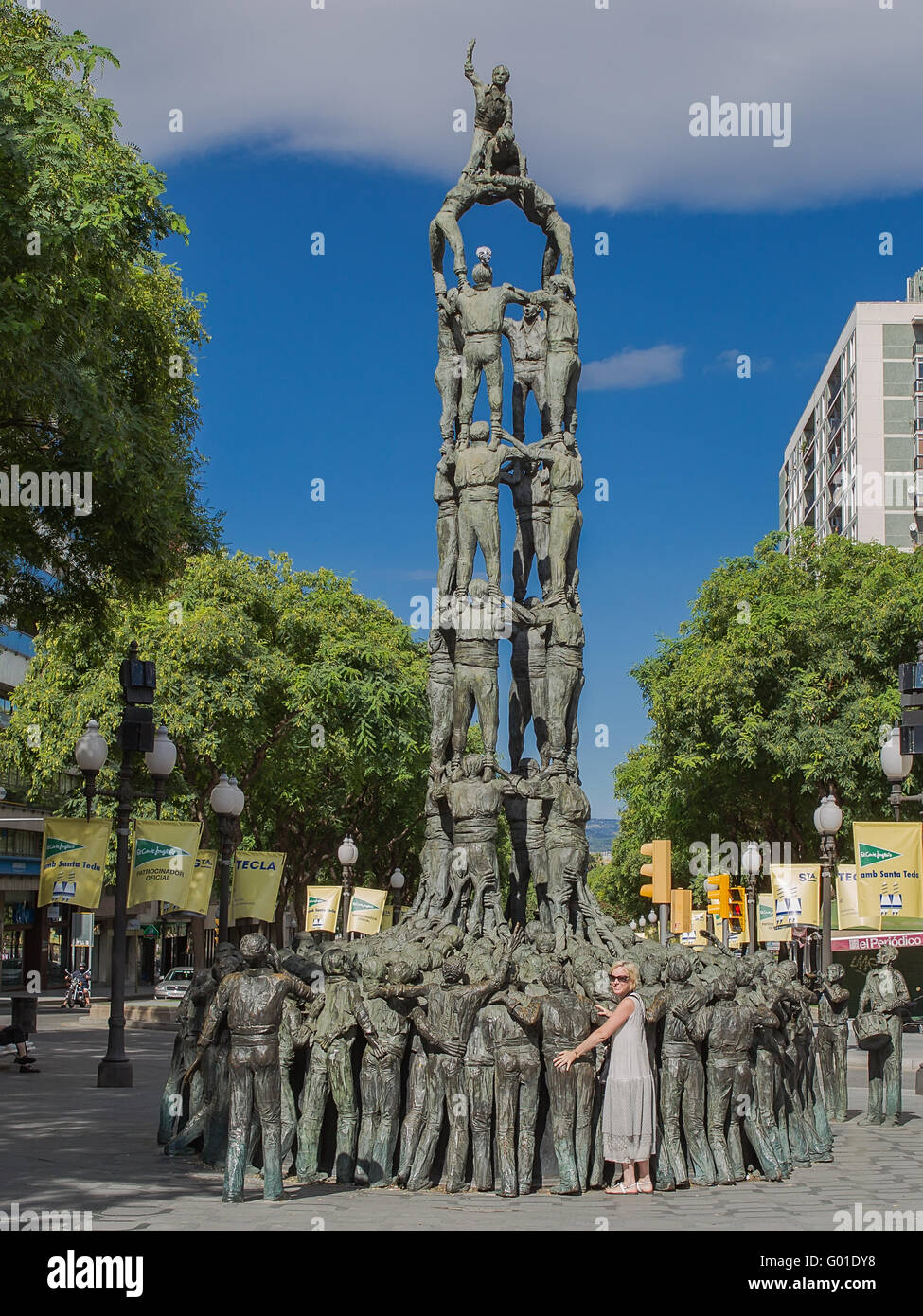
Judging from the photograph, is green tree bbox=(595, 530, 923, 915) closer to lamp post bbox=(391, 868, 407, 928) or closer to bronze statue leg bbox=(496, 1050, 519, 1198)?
lamp post bbox=(391, 868, 407, 928)

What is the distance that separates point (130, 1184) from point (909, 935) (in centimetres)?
2070

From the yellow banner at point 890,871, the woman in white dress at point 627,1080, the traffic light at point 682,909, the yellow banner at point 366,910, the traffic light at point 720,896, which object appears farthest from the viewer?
the traffic light at point 682,909

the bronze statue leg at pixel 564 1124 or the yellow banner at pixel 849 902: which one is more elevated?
the yellow banner at pixel 849 902

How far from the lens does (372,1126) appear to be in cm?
1088

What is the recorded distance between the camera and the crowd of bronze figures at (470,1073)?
10.3m

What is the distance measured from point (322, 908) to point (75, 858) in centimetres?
902

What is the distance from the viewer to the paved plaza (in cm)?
933

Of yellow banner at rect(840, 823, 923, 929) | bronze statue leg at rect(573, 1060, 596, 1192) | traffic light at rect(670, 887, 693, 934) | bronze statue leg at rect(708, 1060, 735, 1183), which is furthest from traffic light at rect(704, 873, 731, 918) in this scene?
bronze statue leg at rect(573, 1060, 596, 1192)

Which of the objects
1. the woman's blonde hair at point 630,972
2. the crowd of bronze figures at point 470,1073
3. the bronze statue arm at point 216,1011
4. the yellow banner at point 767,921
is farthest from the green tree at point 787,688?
the bronze statue arm at point 216,1011

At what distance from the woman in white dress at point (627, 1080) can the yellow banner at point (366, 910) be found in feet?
57.7

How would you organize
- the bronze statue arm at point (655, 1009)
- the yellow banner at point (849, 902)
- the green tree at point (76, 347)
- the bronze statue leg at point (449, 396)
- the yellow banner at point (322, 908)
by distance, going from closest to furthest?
the bronze statue arm at point (655, 1009) < the green tree at point (76, 347) < the bronze statue leg at point (449, 396) < the yellow banner at point (849, 902) < the yellow banner at point (322, 908)

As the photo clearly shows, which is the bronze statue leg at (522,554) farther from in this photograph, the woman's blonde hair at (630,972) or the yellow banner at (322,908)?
the yellow banner at (322,908)

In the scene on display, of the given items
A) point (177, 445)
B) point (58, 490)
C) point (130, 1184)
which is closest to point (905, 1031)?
point (177, 445)

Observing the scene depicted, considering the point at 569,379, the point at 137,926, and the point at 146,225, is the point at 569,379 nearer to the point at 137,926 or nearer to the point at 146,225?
the point at 146,225
